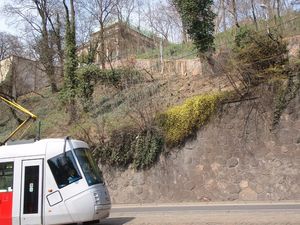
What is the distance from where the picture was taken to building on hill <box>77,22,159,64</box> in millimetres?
42625

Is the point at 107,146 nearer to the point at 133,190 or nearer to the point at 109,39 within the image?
the point at 133,190

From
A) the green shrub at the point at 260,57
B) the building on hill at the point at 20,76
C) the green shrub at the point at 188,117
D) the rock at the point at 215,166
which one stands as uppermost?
the building on hill at the point at 20,76

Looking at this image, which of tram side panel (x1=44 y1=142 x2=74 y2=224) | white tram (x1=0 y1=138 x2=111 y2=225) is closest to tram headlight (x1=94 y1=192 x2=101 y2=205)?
white tram (x1=0 y1=138 x2=111 y2=225)

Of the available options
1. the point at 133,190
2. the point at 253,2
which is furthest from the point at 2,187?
the point at 253,2

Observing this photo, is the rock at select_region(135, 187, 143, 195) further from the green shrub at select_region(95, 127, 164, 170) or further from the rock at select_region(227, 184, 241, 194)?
the rock at select_region(227, 184, 241, 194)

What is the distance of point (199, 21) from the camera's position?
91.2 ft

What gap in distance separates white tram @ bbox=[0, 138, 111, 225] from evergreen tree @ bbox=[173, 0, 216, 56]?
14.4 metres

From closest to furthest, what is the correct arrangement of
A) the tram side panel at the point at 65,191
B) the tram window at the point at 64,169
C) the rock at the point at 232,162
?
1. the tram side panel at the point at 65,191
2. the tram window at the point at 64,169
3. the rock at the point at 232,162

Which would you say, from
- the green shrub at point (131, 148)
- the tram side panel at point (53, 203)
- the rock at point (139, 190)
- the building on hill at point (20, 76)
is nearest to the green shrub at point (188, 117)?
the green shrub at point (131, 148)

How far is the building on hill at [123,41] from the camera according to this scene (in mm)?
42625

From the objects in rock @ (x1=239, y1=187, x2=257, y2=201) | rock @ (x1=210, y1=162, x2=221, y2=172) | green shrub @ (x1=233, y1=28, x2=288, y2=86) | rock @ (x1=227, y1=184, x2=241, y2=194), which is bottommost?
rock @ (x1=239, y1=187, x2=257, y2=201)

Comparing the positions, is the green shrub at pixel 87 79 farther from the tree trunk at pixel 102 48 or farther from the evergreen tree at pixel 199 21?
the evergreen tree at pixel 199 21

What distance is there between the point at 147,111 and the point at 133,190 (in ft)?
13.3

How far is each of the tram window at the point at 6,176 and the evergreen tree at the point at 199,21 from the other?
614 inches
